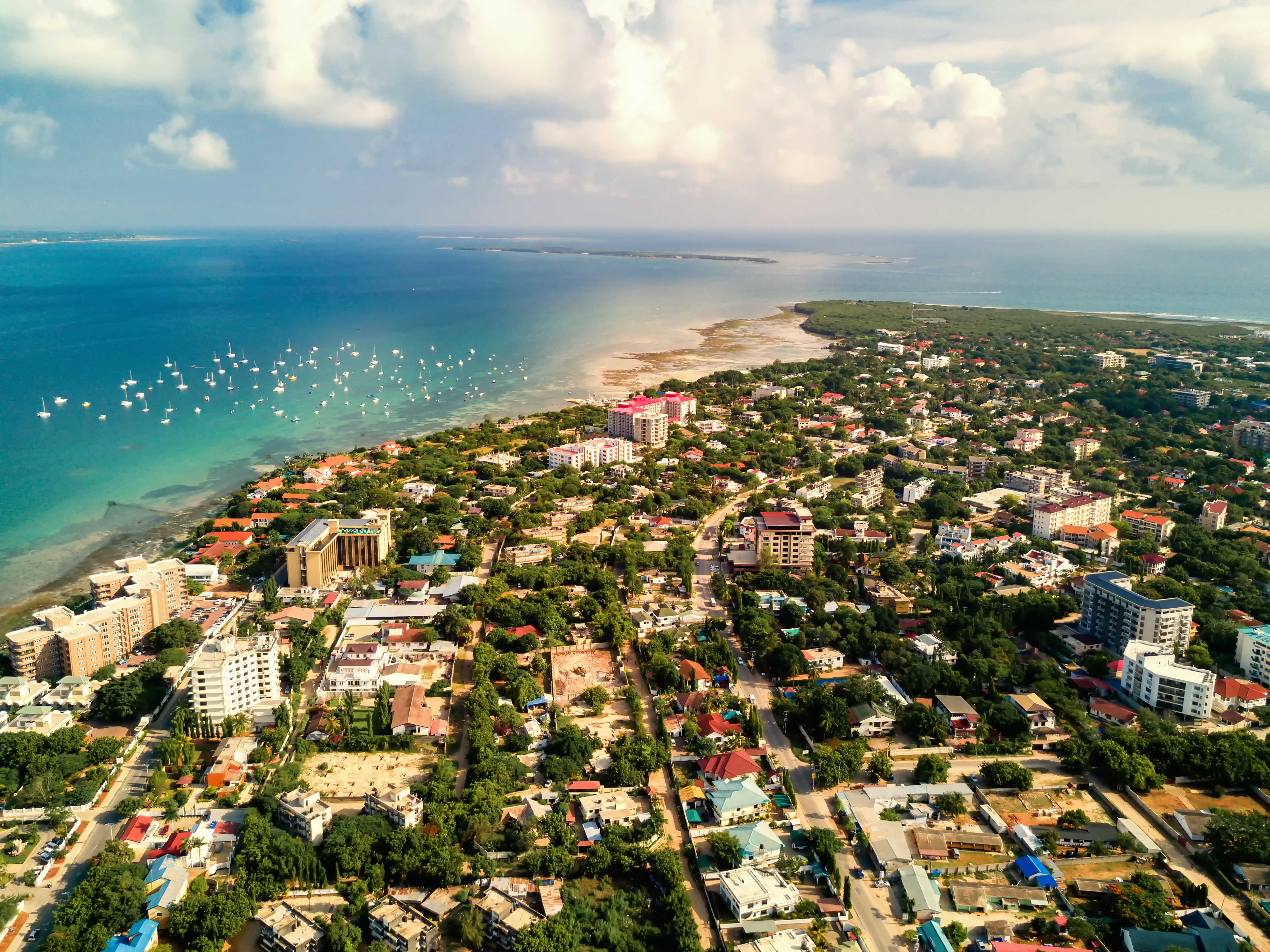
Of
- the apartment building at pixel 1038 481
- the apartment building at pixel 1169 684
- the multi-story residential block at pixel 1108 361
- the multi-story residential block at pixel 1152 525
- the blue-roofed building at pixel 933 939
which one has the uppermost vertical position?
the multi-story residential block at pixel 1108 361

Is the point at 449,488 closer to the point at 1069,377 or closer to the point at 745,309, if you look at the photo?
the point at 1069,377

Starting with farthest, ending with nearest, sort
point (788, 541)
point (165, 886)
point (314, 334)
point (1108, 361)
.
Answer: point (314, 334), point (1108, 361), point (788, 541), point (165, 886)

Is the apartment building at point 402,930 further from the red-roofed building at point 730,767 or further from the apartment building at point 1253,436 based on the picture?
the apartment building at point 1253,436

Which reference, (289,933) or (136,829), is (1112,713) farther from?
(136,829)

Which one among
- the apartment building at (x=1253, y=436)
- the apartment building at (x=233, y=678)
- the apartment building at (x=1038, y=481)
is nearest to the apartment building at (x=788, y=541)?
the apartment building at (x=1038, y=481)

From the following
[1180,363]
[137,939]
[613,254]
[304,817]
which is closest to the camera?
[137,939]

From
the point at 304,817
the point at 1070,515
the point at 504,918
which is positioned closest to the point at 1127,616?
the point at 1070,515

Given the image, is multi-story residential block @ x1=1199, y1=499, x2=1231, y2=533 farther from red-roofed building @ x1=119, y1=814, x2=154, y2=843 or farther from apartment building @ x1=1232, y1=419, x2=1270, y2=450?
red-roofed building @ x1=119, y1=814, x2=154, y2=843
